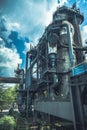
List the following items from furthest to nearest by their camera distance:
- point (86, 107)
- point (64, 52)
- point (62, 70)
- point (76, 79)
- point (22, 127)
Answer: point (64, 52), point (62, 70), point (22, 127), point (76, 79), point (86, 107)

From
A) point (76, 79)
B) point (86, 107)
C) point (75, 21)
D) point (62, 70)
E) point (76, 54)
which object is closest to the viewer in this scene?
point (86, 107)

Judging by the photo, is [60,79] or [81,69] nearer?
[81,69]

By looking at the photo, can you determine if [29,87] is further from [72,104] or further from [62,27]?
[72,104]

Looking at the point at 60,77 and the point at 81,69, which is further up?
the point at 60,77

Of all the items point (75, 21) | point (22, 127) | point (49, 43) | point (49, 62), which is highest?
point (75, 21)

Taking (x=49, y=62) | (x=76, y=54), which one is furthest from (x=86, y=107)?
(x=76, y=54)

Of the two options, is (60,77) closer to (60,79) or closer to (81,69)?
(60,79)

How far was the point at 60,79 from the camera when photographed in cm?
2372

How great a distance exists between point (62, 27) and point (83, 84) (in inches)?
743

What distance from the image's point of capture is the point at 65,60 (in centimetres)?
2455

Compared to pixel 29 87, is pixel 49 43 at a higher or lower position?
higher

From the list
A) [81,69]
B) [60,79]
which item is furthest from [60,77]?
[81,69]

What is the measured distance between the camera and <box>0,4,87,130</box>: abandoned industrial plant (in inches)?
438

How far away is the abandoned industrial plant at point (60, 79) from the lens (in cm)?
1113
